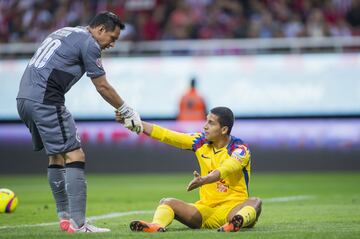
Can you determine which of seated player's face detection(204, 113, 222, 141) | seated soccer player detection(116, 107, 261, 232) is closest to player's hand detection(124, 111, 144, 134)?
seated soccer player detection(116, 107, 261, 232)

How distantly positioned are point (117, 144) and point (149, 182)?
117 inches

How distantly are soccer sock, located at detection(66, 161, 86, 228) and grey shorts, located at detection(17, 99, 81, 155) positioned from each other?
7.3 inches

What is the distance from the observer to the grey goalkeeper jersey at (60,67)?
7555 mm

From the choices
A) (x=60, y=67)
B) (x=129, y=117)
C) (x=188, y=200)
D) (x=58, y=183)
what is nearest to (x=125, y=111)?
(x=129, y=117)

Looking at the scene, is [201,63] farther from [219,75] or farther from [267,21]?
[267,21]

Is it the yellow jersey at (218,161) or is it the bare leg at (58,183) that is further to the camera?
the bare leg at (58,183)

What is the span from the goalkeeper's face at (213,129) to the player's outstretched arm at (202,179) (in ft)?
1.88

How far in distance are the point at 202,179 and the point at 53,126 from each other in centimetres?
153

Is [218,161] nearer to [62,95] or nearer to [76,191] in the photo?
[76,191]

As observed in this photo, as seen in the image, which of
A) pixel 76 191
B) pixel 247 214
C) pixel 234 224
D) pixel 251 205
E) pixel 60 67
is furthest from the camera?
pixel 60 67

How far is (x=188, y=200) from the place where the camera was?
12.3m

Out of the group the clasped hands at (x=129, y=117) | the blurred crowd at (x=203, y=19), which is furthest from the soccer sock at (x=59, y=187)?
the blurred crowd at (x=203, y=19)

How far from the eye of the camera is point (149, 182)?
1692 cm

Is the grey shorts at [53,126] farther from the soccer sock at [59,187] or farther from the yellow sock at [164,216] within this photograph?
the yellow sock at [164,216]
